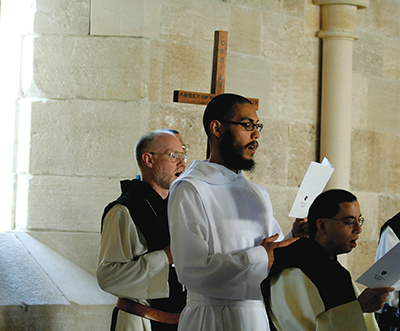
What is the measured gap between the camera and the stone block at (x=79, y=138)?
4.10m

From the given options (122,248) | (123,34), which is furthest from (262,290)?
(123,34)

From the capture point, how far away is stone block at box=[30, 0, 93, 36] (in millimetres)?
4156

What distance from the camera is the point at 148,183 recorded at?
312cm

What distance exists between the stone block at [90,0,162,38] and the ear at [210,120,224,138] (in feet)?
6.62

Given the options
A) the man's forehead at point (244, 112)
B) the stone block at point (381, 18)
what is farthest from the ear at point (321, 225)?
the stone block at point (381, 18)

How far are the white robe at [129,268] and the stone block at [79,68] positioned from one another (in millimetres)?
1605

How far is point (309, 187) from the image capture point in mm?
2594

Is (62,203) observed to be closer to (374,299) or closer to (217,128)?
(217,128)

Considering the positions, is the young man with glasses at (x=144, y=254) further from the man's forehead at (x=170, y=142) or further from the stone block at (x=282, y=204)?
the stone block at (x=282, y=204)

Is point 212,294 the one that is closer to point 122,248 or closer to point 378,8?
point 122,248

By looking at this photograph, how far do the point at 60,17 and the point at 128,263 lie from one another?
2.39 meters

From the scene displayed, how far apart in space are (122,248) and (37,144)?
66.7 inches

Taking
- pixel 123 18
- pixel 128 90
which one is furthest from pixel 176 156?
pixel 123 18

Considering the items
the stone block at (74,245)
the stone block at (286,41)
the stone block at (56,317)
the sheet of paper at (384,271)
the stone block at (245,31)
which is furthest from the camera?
the stone block at (286,41)
